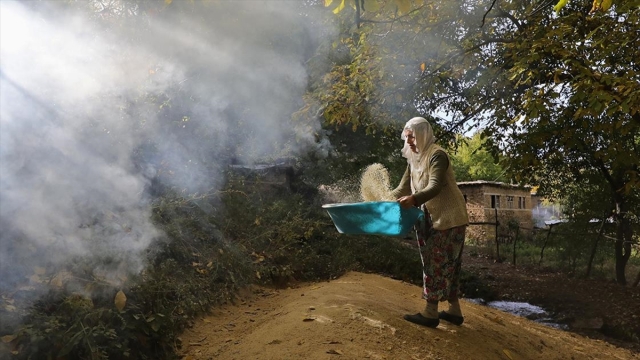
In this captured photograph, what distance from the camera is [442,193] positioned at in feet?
13.1

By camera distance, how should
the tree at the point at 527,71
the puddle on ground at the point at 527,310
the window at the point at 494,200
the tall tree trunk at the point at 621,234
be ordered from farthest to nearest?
the window at the point at 494,200 < the tall tree trunk at the point at 621,234 < the puddle on ground at the point at 527,310 < the tree at the point at 527,71

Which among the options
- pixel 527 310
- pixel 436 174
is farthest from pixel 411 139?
pixel 527 310

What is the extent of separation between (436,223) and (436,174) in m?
0.41

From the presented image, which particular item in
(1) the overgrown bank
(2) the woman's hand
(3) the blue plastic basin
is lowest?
(1) the overgrown bank

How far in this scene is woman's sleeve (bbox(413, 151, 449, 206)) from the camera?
147 inches

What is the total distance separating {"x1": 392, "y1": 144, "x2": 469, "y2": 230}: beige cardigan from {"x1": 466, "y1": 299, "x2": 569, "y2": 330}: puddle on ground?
4.88 metres

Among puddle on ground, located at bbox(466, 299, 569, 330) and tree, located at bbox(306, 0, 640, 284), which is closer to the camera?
tree, located at bbox(306, 0, 640, 284)

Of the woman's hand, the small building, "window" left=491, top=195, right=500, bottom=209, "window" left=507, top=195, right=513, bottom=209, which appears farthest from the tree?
"window" left=507, top=195, right=513, bottom=209

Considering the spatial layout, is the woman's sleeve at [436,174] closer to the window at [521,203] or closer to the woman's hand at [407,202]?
the woman's hand at [407,202]

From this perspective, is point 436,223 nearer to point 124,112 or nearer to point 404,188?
point 404,188

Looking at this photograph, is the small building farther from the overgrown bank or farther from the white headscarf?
the white headscarf

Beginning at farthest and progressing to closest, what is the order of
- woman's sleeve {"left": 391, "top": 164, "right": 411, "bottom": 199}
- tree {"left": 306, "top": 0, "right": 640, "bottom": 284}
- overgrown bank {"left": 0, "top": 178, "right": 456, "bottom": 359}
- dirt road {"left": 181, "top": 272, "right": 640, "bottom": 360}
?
tree {"left": 306, "top": 0, "right": 640, "bottom": 284}
woman's sleeve {"left": 391, "top": 164, "right": 411, "bottom": 199}
dirt road {"left": 181, "top": 272, "right": 640, "bottom": 360}
overgrown bank {"left": 0, "top": 178, "right": 456, "bottom": 359}

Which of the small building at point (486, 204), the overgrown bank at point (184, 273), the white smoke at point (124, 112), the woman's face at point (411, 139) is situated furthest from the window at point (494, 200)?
the woman's face at point (411, 139)

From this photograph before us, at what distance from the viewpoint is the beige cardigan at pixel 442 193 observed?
Result: 385 cm
